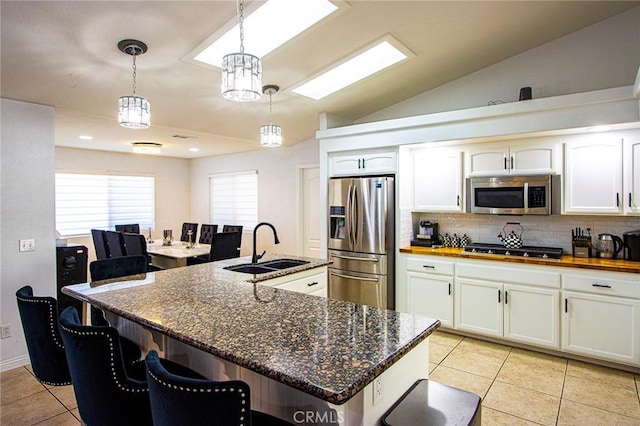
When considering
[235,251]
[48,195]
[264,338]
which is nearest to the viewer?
[264,338]

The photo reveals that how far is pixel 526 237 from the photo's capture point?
12.6 feet

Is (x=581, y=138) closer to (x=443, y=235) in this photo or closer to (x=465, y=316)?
(x=443, y=235)

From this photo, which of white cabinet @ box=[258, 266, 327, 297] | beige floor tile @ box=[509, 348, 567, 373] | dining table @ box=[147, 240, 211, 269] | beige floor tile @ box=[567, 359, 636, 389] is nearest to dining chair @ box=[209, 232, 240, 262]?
dining table @ box=[147, 240, 211, 269]

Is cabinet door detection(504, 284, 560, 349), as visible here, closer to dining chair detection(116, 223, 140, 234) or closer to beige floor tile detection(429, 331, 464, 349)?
beige floor tile detection(429, 331, 464, 349)

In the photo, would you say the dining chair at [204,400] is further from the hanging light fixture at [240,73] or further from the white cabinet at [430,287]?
the white cabinet at [430,287]

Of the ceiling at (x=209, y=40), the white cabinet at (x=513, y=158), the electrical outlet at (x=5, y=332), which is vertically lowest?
the electrical outlet at (x=5, y=332)

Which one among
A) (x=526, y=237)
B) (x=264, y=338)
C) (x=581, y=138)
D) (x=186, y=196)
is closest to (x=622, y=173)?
(x=581, y=138)

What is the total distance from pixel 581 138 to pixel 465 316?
6.62 feet

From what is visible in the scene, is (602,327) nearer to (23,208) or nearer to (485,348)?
(485,348)

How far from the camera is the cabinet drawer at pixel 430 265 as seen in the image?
379cm

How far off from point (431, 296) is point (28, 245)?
3984mm

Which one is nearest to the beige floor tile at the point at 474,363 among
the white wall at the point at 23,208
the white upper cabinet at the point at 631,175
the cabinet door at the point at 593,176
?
the cabinet door at the point at 593,176

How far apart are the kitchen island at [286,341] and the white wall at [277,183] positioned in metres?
3.81

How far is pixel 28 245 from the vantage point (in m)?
3.26
